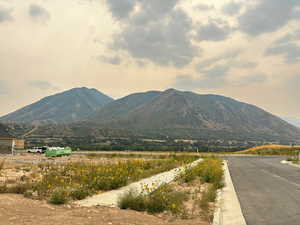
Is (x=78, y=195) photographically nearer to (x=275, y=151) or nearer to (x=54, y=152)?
(x=54, y=152)

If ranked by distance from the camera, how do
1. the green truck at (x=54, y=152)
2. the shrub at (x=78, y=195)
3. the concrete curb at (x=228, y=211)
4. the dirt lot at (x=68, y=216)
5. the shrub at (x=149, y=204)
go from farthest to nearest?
the green truck at (x=54, y=152) → the shrub at (x=78, y=195) → the shrub at (x=149, y=204) → the concrete curb at (x=228, y=211) → the dirt lot at (x=68, y=216)

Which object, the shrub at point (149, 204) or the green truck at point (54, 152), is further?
the green truck at point (54, 152)

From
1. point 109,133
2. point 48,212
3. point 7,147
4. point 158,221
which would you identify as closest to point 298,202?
point 158,221

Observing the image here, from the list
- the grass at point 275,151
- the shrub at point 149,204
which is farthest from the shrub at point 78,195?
the grass at point 275,151

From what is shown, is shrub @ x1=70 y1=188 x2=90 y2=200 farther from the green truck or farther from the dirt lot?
the green truck

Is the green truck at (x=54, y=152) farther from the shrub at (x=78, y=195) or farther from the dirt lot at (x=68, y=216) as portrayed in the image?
the dirt lot at (x=68, y=216)

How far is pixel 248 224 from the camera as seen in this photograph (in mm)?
8078

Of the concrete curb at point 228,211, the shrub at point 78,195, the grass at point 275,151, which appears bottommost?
the grass at point 275,151

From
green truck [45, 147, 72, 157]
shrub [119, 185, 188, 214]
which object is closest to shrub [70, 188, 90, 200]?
shrub [119, 185, 188, 214]

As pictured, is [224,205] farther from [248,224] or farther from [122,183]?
[122,183]

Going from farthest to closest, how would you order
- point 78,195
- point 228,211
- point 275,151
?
point 275,151
point 78,195
point 228,211

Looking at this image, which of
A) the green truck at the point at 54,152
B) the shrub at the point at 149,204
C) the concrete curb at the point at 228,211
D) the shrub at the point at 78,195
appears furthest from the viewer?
the green truck at the point at 54,152

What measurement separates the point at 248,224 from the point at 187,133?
182 metres

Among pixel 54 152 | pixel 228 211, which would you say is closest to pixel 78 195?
pixel 228 211
